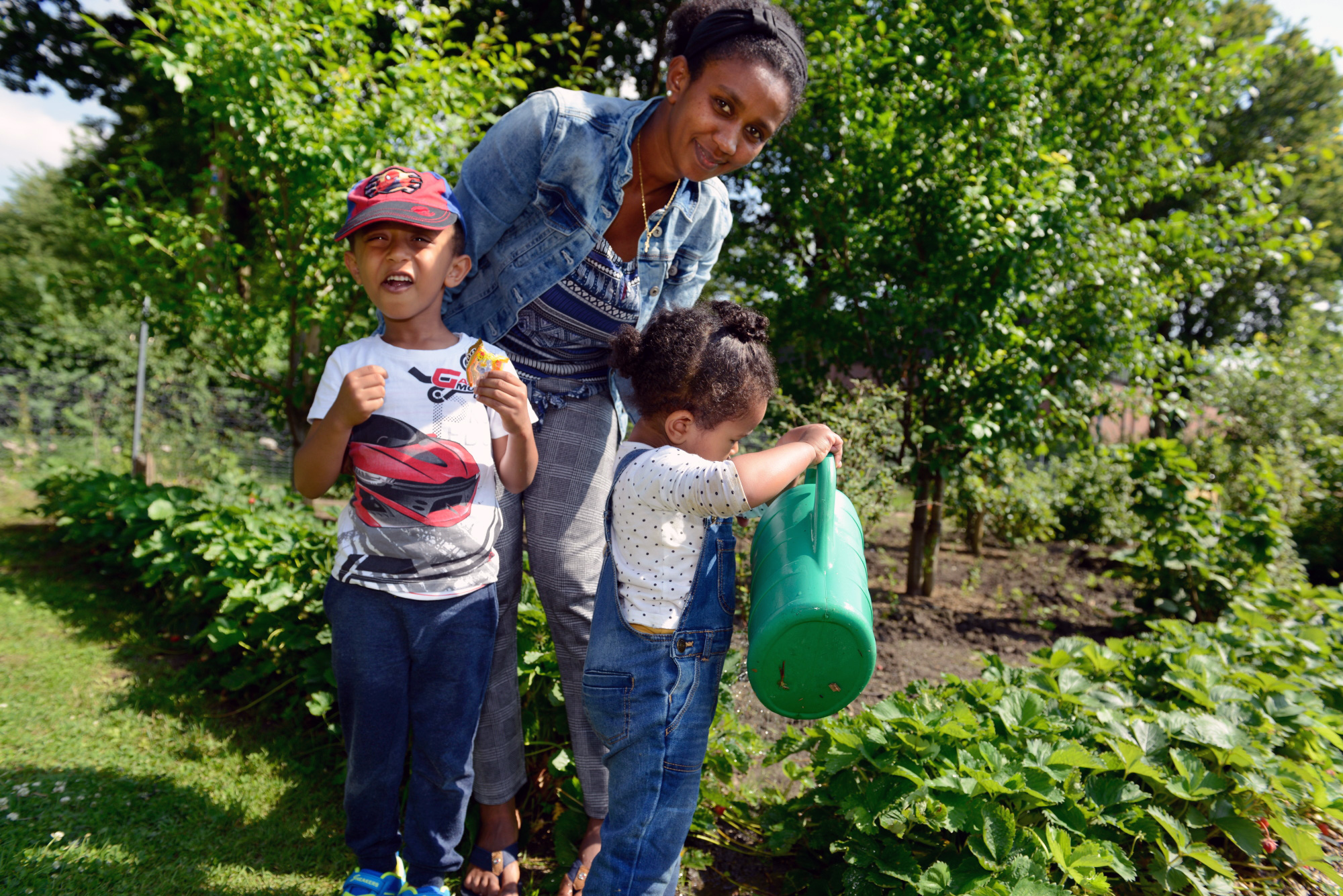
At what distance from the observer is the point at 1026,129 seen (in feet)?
13.8

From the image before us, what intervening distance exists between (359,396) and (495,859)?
120 centimetres

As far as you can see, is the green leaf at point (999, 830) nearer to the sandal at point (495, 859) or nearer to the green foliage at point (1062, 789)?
the green foliage at point (1062, 789)

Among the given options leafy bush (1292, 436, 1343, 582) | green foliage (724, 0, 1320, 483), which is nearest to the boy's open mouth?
green foliage (724, 0, 1320, 483)

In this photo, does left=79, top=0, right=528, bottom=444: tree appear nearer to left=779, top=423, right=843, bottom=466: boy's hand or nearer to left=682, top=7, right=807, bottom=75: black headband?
left=682, top=7, right=807, bottom=75: black headband

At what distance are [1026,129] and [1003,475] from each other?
222cm

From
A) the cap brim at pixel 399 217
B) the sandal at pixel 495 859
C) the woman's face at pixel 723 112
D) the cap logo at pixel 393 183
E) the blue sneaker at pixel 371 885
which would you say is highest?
the woman's face at pixel 723 112

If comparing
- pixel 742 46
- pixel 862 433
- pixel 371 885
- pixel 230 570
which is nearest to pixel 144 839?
pixel 371 885

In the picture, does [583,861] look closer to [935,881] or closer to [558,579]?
[558,579]

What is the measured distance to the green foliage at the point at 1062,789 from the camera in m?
1.69

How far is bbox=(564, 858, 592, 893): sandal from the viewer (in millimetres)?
1869

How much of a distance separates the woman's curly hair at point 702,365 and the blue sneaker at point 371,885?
119 cm

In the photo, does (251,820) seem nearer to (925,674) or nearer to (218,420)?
(925,674)

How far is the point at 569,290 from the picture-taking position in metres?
1.89

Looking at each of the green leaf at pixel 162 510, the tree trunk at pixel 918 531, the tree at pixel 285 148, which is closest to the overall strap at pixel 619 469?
the tree at pixel 285 148
